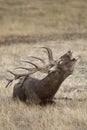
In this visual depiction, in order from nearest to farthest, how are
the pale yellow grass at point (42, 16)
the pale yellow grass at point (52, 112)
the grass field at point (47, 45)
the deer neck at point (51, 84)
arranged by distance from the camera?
the pale yellow grass at point (52, 112), the grass field at point (47, 45), the deer neck at point (51, 84), the pale yellow grass at point (42, 16)

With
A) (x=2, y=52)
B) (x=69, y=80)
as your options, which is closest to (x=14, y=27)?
(x=2, y=52)

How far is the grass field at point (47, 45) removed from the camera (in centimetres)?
1028

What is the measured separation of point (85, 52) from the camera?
27.2 meters

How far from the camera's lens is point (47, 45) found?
31875mm

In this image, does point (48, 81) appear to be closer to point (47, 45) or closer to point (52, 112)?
point (52, 112)

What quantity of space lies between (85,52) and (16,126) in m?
17.4

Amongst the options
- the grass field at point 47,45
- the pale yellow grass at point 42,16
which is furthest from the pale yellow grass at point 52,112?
the pale yellow grass at point 42,16

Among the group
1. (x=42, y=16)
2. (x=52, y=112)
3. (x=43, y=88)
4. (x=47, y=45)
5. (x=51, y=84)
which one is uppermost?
(x=42, y=16)

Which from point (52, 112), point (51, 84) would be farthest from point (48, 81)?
point (52, 112)

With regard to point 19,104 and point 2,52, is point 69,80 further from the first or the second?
point 2,52

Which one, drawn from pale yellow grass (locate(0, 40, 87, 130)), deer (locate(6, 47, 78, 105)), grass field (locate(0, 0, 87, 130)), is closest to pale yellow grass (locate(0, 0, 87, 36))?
grass field (locate(0, 0, 87, 130))

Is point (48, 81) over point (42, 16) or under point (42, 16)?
under

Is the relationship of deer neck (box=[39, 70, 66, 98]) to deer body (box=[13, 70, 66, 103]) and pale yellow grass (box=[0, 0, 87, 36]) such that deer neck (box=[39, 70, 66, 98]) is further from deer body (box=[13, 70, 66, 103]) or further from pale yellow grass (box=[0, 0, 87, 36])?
pale yellow grass (box=[0, 0, 87, 36])

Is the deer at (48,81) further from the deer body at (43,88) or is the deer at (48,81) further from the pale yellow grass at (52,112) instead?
the pale yellow grass at (52,112)
